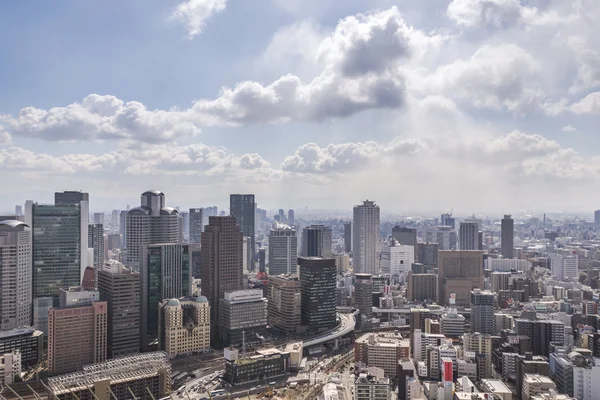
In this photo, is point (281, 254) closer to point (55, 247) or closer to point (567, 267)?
point (55, 247)

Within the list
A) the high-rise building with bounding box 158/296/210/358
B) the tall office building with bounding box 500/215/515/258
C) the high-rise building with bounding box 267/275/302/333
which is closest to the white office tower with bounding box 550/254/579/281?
the tall office building with bounding box 500/215/515/258

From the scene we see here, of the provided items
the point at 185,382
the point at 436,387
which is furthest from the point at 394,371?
the point at 185,382

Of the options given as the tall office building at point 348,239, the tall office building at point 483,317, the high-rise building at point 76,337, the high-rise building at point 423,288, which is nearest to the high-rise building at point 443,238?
the tall office building at point 348,239

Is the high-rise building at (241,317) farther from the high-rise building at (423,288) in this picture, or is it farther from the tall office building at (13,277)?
the high-rise building at (423,288)

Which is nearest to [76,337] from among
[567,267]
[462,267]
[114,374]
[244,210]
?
[114,374]

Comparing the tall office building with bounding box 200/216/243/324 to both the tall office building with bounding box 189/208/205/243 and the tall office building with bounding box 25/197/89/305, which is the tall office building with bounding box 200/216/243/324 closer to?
the tall office building with bounding box 25/197/89/305

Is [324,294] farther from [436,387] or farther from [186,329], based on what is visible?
[436,387]
